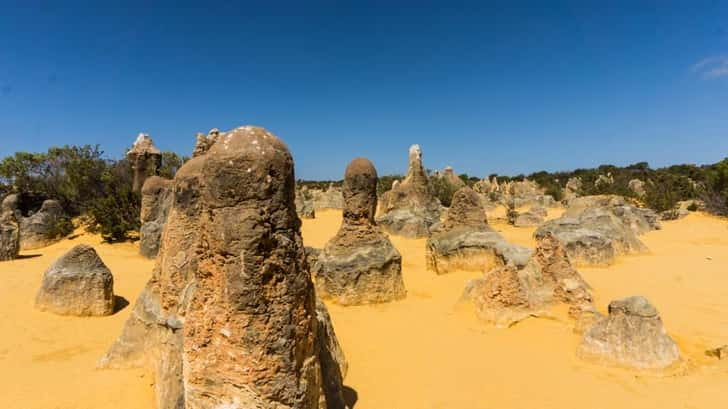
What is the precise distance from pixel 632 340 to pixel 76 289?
27.2 ft

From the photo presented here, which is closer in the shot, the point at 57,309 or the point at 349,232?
the point at 57,309

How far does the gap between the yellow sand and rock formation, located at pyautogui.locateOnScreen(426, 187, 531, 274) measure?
46 centimetres

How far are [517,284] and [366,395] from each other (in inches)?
122

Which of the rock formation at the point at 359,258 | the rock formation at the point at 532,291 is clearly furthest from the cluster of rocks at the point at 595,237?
the rock formation at the point at 359,258

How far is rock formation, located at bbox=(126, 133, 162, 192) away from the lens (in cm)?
1415

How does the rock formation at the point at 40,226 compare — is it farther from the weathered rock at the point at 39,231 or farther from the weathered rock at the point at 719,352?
the weathered rock at the point at 719,352

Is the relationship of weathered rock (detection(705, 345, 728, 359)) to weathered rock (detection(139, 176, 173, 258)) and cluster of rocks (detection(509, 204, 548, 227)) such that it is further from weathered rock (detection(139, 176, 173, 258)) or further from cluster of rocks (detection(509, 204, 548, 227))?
cluster of rocks (detection(509, 204, 548, 227))

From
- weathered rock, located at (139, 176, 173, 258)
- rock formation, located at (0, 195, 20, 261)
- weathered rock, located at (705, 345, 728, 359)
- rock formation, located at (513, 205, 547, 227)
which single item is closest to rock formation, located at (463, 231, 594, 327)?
weathered rock, located at (705, 345, 728, 359)

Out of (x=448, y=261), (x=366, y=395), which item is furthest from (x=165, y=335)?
(x=448, y=261)

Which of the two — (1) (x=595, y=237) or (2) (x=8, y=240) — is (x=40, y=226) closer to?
(2) (x=8, y=240)

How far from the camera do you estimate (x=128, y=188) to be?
15.9m

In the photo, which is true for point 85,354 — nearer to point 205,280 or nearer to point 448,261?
point 205,280

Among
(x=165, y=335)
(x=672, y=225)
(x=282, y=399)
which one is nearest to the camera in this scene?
(x=282, y=399)

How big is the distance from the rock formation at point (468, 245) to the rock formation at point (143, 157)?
35.4 feet
